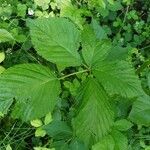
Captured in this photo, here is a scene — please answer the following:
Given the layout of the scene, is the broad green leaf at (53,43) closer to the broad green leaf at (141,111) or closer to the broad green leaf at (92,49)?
the broad green leaf at (92,49)

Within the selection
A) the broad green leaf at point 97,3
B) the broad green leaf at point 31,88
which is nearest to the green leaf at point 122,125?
the broad green leaf at point 31,88

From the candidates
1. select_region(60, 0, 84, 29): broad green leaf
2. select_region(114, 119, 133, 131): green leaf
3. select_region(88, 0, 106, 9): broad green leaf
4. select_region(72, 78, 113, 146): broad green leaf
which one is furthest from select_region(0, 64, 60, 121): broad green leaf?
select_region(88, 0, 106, 9): broad green leaf

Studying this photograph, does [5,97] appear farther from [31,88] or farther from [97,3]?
[97,3]

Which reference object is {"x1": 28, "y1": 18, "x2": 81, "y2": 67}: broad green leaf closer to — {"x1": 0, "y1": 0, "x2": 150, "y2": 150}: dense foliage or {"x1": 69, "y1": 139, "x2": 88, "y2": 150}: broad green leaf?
{"x1": 0, "y1": 0, "x2": 150, "y2": 150}: dense foliage

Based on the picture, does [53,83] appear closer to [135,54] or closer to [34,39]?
[34,39]

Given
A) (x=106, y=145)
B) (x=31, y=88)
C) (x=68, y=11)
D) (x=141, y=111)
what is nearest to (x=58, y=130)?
(x=106, y=145)

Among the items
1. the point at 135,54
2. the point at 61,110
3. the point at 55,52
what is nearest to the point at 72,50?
the point at 55,52

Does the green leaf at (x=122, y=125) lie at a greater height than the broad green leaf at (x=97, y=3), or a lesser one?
lesser
